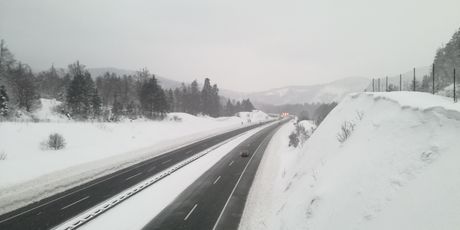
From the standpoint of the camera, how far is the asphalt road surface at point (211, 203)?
14.2 m

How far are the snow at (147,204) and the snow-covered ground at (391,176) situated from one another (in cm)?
671

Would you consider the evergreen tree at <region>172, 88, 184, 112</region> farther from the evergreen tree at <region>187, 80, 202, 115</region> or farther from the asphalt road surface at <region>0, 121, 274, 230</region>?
the asphalt road surface at <region>0, 121, 274, 230</region>

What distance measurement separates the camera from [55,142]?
27.4 m

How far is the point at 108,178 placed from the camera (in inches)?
870

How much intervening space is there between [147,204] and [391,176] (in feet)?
48.0

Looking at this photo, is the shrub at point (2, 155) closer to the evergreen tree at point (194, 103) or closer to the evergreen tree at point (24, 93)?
the evergreen tree at point (24, 93)

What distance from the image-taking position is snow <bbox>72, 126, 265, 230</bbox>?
13945mm

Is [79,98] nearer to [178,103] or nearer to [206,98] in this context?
[206,98]

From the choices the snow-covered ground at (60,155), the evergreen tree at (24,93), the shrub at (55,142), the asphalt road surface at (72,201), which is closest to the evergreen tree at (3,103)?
the evergreen tree at (24,93)

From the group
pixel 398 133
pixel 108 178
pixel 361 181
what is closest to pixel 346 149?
pixel 398 133

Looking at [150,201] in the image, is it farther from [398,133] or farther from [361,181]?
[398,133]

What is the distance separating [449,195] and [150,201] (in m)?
16.3

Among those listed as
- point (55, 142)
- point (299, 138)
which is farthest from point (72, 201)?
point (299, 138)

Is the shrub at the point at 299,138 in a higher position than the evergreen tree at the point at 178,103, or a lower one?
lower
